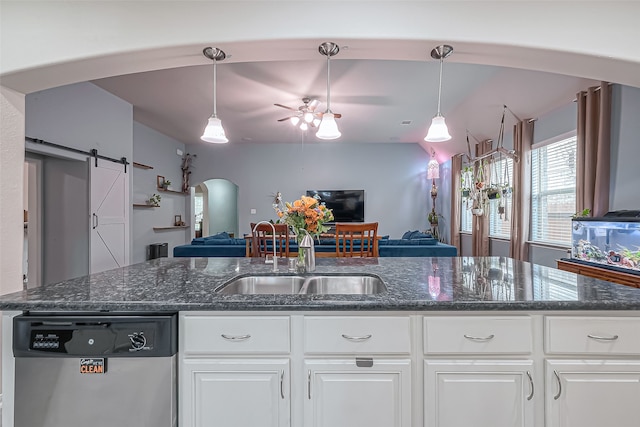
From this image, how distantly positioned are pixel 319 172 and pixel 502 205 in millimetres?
3904

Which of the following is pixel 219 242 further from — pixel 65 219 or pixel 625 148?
pixel 625 148

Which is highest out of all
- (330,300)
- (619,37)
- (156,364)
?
(619,37)

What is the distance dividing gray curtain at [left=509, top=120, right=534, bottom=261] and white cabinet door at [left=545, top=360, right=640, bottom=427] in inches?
133

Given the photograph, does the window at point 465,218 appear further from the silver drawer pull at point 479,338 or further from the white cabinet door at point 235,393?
the white cabinet door at point 235,393

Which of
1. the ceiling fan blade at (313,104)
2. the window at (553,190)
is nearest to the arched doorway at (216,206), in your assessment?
the ceiling fan blade at (313,104)

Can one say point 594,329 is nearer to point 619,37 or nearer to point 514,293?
point 514,293

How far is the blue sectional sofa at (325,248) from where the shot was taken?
3.94 metres

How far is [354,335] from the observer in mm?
1262

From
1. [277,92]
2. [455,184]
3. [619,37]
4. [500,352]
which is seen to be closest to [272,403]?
[500,352]

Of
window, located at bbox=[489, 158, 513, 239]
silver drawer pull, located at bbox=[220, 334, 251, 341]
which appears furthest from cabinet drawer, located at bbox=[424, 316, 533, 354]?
window, located at bbox=[489, 158, 513, 239]

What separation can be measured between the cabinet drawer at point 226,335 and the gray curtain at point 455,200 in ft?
19.8

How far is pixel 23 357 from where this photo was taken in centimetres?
123

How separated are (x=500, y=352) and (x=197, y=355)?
1.28 m

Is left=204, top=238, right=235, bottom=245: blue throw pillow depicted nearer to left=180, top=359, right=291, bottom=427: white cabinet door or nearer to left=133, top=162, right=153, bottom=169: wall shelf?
left=133, top=162, right=153, bottom=169: wall shelf
